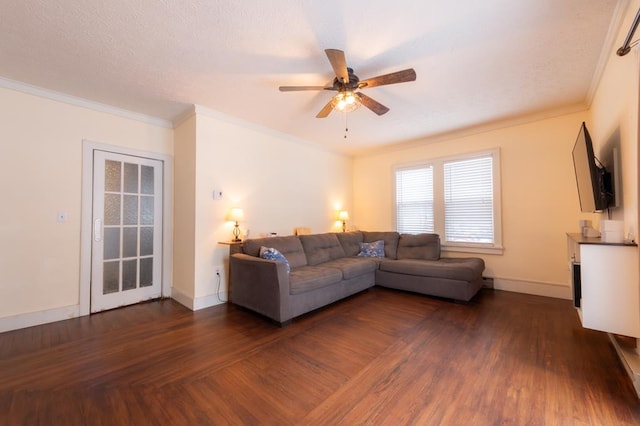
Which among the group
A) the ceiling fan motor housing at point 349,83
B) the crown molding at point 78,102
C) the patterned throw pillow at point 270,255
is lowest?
the patterned throw pillow at point 270,255

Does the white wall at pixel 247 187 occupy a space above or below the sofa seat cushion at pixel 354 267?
above

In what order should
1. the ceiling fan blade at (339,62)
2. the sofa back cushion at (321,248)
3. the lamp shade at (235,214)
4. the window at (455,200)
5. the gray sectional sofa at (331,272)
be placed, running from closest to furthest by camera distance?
the ceiling fan blade at (339,62), the gray sectional sofa at (331,272), the lamp shade at (235,214), the sofa back cushion at (321,248), the window at (455,200)

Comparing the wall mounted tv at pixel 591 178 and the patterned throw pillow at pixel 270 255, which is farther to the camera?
the patterned throw pillow at pixel 270 255

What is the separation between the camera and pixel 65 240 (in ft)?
10.1

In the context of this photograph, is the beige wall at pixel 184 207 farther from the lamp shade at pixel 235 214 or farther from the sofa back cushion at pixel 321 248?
the sofa back cushion at pixel 321 248

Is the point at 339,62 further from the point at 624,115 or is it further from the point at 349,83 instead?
the point at 624,115

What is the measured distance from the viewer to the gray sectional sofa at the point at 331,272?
2947mm

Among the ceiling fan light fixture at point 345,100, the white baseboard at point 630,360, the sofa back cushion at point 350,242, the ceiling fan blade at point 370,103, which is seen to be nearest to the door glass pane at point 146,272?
the sofa back cushion at point 350,242

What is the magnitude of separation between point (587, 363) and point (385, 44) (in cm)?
308

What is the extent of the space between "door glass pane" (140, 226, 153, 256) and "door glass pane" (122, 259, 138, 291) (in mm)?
163

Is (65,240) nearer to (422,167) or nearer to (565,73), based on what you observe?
(422,167)

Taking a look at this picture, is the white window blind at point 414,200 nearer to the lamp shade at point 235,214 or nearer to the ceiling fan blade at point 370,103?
the ceiling fan blade at point 370,103

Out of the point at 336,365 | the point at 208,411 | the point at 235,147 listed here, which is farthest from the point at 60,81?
the point at 336,365

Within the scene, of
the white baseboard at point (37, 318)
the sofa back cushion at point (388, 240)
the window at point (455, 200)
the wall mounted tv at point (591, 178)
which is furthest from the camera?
the sofa back cushion at point (388, 240)
